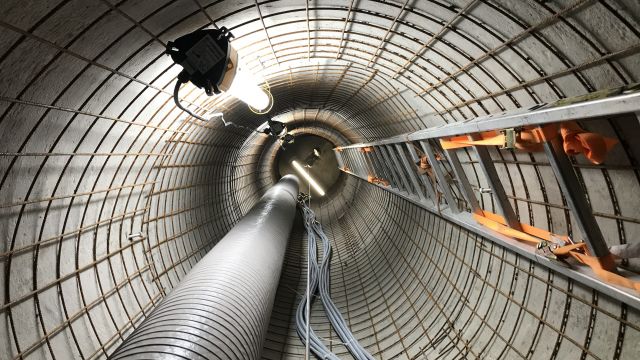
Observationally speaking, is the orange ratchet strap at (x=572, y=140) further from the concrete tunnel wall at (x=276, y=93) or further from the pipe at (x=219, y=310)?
the pipe at (x=219, y=310)

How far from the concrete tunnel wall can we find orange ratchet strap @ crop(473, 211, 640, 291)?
48 centimetres

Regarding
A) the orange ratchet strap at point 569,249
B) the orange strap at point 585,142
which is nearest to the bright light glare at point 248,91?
the orange strap at point 585,142

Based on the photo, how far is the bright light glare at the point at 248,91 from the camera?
12.8 feet

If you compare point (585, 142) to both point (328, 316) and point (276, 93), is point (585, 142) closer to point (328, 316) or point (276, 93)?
point (328, 316)

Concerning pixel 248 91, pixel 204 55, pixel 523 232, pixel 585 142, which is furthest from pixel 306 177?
pixel 585 142

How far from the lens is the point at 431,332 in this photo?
5.26 meters

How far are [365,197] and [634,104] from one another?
9.70 meters

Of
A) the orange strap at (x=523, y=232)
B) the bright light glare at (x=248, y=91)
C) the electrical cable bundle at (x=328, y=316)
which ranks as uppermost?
the bright light glare at (x=248, y=91)

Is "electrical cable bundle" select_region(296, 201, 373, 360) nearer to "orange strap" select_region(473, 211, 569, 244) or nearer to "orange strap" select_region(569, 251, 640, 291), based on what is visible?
"orange strap" select_region(473, 211, 569, 244)

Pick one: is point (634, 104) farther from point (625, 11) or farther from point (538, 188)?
point (538, 188)

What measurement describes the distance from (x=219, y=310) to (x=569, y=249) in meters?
3.10

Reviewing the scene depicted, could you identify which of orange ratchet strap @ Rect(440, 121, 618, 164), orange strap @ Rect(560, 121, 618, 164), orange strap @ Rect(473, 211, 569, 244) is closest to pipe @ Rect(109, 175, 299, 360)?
orange strap @ Rect(473, 211, 569, 244)

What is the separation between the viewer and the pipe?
2.80 meters

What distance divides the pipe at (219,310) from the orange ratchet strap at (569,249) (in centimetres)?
279
